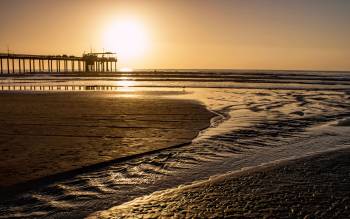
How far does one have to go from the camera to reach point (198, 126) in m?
13.4

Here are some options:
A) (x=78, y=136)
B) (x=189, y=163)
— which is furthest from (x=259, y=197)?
(x=78, y=136)

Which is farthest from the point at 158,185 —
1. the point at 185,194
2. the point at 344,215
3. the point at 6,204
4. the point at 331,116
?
the point at 331,116

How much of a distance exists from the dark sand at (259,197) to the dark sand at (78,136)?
256 cm

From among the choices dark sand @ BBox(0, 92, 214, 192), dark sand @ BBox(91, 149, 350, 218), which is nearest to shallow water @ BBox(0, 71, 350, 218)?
dark sand @ BBox(91, 149, 350, 218)

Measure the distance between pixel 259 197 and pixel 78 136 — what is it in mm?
6955

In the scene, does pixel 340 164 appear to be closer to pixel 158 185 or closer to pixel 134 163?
pixel 158 185

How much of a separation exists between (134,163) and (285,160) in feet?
10.9

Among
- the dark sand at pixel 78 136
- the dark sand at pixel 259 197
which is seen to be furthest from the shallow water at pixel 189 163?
the dark sand at pixel 78 136

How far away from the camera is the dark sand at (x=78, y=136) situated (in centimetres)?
771

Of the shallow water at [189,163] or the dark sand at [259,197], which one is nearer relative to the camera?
the dark sand at [259,197]

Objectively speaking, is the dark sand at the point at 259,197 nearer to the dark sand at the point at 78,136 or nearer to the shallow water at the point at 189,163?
the shallow water at the point at 189,163

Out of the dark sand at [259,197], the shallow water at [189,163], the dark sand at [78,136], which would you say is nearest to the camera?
the dark sand at [259,197]

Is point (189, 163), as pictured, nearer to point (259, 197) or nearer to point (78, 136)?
point (259, 197)

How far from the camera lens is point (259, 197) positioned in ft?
18.6
